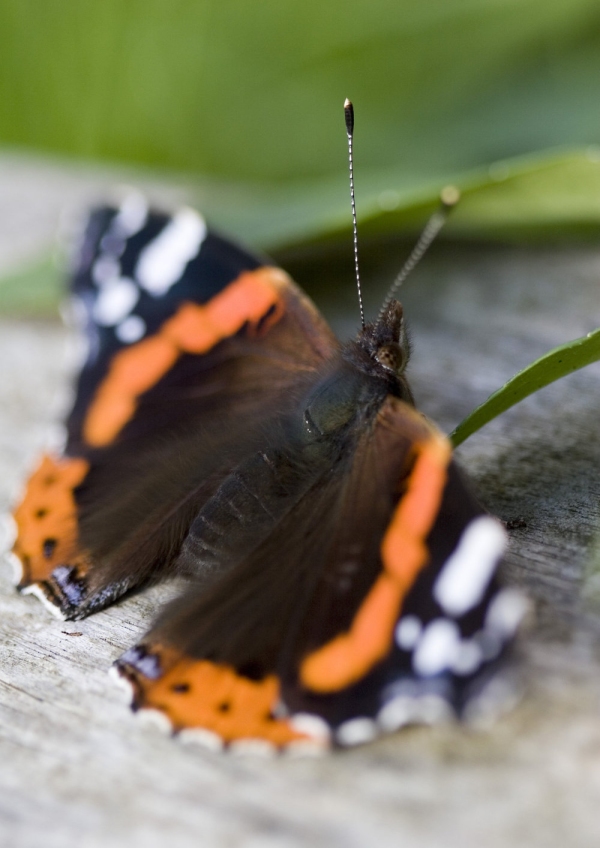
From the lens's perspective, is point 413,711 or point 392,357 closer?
point 413,711

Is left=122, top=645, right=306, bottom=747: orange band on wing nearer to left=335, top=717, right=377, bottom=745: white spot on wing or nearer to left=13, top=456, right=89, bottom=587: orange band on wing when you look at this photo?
left=335, top=717, right=377, bottom=745: white spot on wing

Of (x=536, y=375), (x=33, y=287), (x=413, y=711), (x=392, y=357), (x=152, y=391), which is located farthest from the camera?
(x=33, y=287)

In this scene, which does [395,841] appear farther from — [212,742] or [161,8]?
[161,8]

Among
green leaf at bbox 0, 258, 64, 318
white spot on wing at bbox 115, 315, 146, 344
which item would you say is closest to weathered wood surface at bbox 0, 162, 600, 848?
white spot on wing at bbox 115, 315, 146, 344

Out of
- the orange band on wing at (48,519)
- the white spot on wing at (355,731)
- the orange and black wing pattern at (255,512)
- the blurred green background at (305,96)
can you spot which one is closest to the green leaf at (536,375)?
the orange and black wing pattern at (255,512)

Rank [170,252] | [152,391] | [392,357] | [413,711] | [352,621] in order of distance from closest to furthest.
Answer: [413,711] → [352,621] → [392,357] → [152,391] → [170,252]

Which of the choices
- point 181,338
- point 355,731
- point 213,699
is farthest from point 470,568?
point 181,338

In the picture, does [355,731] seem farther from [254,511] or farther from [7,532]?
[7,532]

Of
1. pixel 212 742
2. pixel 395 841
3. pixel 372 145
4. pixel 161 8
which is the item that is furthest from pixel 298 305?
pixel 161 8
